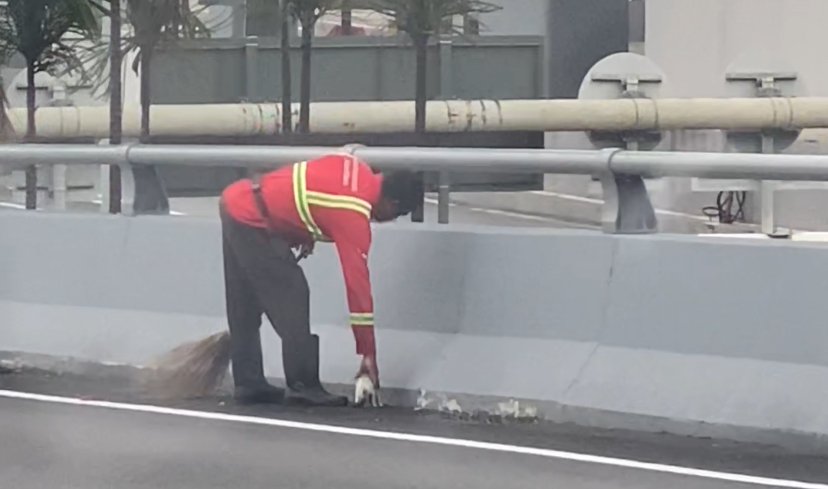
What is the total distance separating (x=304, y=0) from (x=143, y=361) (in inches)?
299

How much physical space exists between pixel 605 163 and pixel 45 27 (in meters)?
10.1

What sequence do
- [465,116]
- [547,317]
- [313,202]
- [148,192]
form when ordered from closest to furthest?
[313,202]
[547,317]
[148,192]
[465,116]

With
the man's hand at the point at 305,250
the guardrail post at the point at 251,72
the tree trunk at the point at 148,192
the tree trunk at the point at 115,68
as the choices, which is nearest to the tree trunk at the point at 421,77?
the tree trunk at the point at 115,68

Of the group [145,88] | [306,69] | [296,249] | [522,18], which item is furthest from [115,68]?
[522,18]

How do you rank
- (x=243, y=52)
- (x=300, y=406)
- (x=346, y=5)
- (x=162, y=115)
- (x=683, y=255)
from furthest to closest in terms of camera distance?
1. (x=243, y=52)
2. (x=162, y=115)
3. (x=346, y=5)
4. (x=300, y=406)
5. (x=683, y=255)

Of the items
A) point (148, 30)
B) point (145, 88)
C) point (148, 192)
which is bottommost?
point (148, 192)

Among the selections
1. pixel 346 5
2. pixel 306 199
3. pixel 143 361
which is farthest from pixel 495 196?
pixel 306 199

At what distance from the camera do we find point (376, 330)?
34.1 ft

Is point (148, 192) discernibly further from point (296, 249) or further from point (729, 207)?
point (729, 207)

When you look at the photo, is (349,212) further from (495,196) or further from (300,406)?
(495,196)

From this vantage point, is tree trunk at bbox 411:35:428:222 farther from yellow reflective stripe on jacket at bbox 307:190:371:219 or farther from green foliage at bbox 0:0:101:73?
yellow reflective stripe on jacket at bbox 307:190:371:219

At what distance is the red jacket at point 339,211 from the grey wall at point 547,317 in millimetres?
677

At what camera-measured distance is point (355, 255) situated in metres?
9.34

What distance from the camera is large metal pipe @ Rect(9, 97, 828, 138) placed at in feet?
68.2
